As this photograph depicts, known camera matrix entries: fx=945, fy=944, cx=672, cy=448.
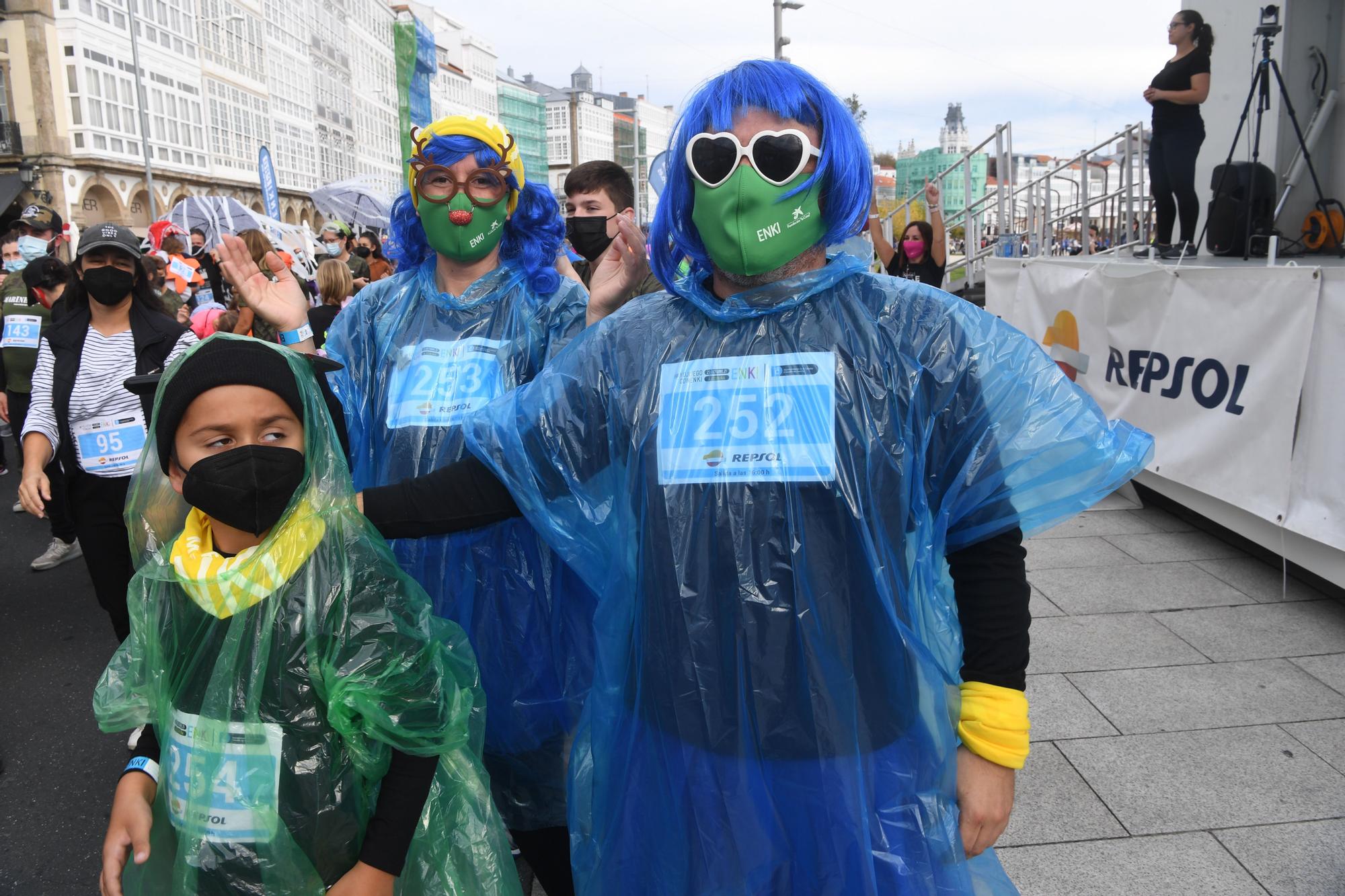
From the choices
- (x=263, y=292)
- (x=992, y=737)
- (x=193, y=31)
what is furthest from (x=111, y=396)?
(x=193, y=31)

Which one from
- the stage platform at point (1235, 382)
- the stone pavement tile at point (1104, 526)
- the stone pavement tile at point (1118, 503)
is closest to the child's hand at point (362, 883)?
the stage platform at point (1235, 382)

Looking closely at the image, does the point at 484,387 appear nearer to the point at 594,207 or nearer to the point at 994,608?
the point at 994,608

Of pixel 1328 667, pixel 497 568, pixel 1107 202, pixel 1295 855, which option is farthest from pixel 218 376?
pixel 1107 202

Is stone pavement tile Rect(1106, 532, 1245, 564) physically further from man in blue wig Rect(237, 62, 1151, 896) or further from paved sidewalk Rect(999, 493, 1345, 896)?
man in blue wig Rect(237, 62, 1151, 896)

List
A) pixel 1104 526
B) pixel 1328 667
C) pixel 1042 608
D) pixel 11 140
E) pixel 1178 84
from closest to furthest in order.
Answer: pixel 1328 667
pixel 1042 608
pixel 1104 526
pixel 1178 84
pixel 11 140

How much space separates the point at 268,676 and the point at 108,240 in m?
2.54

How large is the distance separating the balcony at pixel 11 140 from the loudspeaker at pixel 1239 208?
97.7ft

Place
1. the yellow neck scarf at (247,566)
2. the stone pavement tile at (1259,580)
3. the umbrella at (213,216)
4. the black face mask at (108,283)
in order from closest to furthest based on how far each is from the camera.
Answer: the yellow neck scarf at (247,566)
the black face mask at (108,283)
the stone pavement tile at (1259,580)
the umbrella at (213,216)

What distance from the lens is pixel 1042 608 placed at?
164 inches

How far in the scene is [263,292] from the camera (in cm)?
216

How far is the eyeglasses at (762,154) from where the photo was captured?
1.41 m

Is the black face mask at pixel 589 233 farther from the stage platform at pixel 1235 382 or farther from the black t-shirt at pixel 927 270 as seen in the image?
the black t-shirt at pixel 927 270

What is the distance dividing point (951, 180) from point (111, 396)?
6156 cm

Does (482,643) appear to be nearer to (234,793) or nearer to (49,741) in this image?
(234,793)
